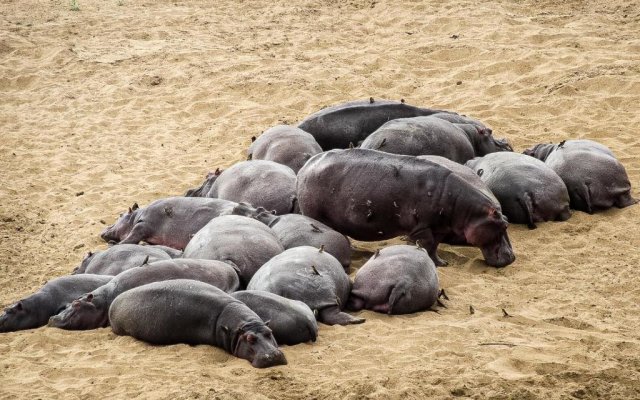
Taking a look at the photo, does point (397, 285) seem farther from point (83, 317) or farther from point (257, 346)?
point (83, 317)

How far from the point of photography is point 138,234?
8.53 metres

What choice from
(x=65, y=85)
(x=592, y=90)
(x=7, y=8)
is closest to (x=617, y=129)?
(x=592, y=90)

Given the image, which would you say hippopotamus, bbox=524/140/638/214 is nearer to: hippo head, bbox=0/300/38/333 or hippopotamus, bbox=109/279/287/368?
hippopotamus, bbox=109/279/287/368

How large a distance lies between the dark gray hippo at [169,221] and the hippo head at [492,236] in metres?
1.91

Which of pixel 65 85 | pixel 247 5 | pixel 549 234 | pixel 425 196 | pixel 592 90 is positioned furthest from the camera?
pixel 247 5

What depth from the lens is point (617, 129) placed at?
35.2ft

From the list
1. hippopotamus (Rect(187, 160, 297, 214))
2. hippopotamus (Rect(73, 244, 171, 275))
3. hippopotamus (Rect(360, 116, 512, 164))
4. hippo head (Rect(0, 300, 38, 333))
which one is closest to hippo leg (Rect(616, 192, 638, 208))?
hippopotamus (Rect(360, 116, 512, 164))

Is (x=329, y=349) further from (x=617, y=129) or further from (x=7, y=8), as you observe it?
(x=7, y=8)

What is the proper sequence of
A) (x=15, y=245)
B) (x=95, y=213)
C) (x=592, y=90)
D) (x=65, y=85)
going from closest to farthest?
(x=15, y=245) → (x=95, y=213) → (x=592, y=90) → (x=65, y=85)

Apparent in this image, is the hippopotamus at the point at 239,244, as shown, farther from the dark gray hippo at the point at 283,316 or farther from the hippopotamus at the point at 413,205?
the dark gray hippo at the point at 283,316

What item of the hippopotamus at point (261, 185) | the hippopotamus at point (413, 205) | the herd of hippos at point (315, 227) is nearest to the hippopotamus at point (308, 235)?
the herd of hippos at point (315, 227)

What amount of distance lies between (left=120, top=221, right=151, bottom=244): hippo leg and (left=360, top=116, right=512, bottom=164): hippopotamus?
6.73 feet

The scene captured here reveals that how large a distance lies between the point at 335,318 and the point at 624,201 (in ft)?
12.1

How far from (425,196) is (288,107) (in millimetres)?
4876
